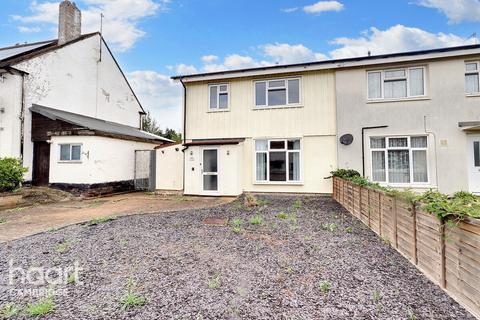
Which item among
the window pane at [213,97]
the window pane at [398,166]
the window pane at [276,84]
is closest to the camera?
the window pane at [398,166]

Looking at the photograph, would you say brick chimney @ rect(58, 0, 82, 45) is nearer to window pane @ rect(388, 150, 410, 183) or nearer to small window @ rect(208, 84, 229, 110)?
small window @ rect(208, 84, 229, 110)

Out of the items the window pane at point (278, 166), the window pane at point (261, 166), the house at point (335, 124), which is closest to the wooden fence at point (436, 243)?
the house at point (335, 124)

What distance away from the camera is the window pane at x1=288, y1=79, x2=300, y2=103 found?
420 inches

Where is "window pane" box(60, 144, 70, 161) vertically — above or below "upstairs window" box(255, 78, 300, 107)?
below

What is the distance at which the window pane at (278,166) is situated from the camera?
10666 millimetres

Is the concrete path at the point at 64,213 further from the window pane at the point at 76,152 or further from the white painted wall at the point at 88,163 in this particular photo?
the window pane at the point at 76,152

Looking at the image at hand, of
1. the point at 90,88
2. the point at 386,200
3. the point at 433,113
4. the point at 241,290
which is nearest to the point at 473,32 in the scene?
the point at 433,113

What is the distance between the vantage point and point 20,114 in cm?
1144

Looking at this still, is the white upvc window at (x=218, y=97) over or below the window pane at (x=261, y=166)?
over

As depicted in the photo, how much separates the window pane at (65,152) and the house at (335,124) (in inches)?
212

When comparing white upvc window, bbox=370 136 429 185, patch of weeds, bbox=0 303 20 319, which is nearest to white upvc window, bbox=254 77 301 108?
white upvc window, bbox=370 136 429 185

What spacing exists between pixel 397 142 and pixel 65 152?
14.2 m

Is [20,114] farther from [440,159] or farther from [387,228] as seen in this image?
[440,159]

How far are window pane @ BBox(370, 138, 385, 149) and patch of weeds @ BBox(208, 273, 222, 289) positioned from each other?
885 cm
